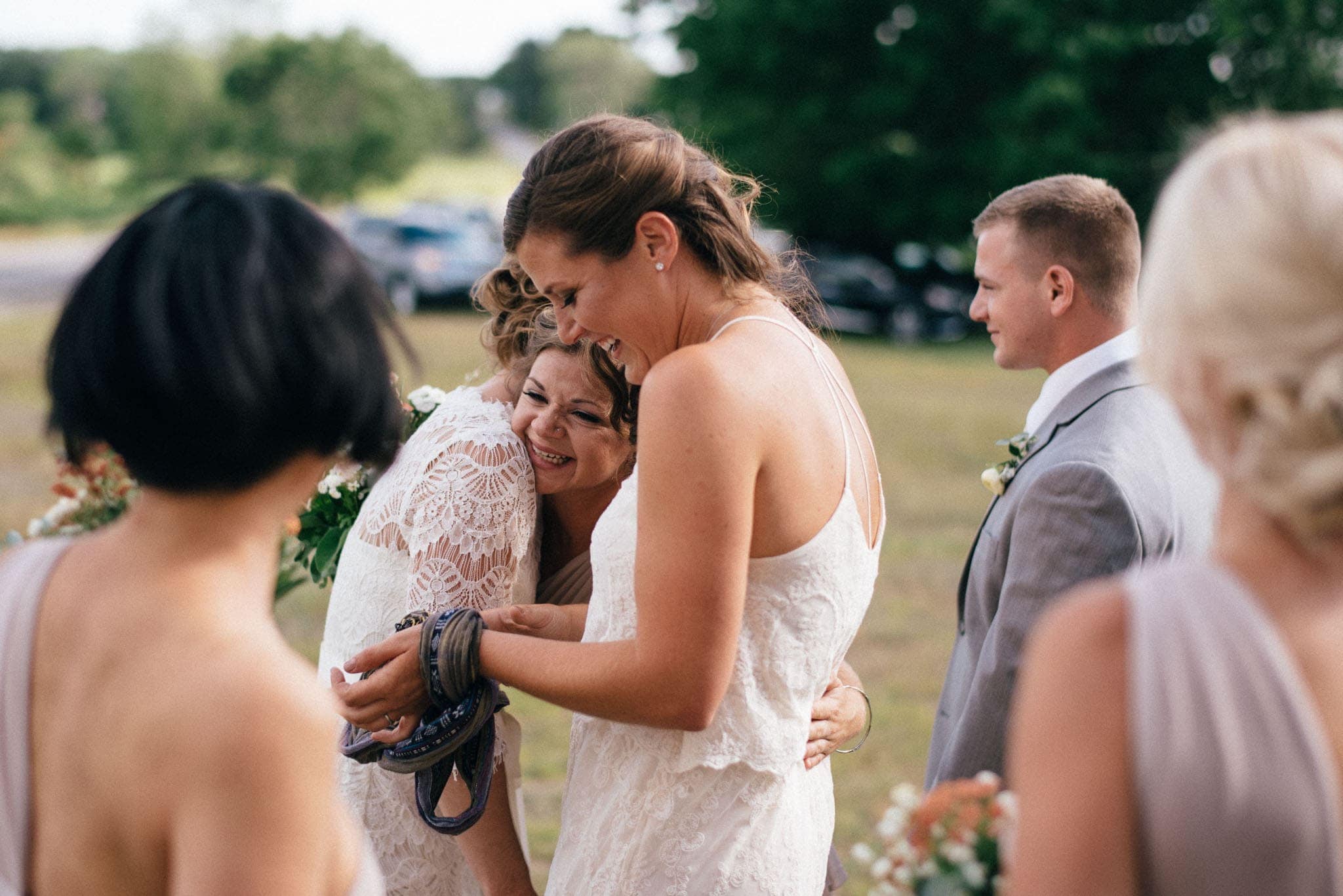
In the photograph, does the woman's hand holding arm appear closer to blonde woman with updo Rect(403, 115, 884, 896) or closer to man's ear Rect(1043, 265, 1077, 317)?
blonde woman with updo Rect(403, 115, 884, 896)

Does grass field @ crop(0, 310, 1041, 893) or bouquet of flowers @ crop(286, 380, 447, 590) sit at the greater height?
bouquet of flowers @ crop(286, 380, 447, 590)

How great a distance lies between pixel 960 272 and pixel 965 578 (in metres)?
20.8

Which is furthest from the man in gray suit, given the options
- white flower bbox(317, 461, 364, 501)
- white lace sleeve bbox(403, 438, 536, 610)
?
white flower bbox(317, 461, 364, 501)

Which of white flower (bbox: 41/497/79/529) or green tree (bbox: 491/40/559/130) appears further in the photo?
green tree (bbox: 491/40/559/130)

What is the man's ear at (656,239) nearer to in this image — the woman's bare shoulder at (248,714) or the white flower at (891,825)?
the white flower at (891,825)

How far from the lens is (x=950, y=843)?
61.3 inches

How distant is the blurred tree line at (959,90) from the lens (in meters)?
23.8

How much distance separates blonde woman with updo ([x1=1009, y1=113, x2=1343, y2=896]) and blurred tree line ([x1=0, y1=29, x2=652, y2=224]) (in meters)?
30.6

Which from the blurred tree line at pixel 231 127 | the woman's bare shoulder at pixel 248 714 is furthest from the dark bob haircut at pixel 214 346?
the blurred tree line at pixel 231 127

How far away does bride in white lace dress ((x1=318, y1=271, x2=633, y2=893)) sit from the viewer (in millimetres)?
2484

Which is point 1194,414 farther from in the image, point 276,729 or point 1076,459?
point 1076,459

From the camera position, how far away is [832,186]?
2614cm

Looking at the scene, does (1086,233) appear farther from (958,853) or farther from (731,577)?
(958,853)

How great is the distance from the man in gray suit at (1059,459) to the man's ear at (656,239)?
3.81 feet
